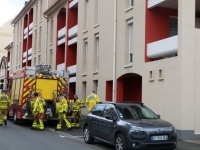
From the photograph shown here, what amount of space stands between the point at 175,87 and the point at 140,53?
3.70m

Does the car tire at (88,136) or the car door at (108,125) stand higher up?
the car door at (108,125)

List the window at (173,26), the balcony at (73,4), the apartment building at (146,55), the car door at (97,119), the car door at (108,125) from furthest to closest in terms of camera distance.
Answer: the balcony at (73,4) → the window at (173,26) → the apartment building at (146,55) → the car door at (97,119) → the car door at (108,125)

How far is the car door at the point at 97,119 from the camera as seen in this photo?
12.0 metres

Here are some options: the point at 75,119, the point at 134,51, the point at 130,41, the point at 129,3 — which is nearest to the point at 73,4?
the point at 129,3

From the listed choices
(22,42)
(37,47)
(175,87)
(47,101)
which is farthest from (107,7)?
(22,42)

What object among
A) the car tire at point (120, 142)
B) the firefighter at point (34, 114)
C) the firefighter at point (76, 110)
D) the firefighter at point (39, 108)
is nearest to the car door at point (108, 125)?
the car tire at point (120, 142)

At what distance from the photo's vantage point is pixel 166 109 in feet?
48.7

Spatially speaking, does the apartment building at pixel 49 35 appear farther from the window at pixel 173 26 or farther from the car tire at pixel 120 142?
the car tire at pixel 120 142

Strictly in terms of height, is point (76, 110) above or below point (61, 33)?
below

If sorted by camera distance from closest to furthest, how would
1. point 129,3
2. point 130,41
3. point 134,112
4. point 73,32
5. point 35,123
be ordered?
point 134,112 < point 35,123 < point 130,41 < point 129,3 < point 73,32

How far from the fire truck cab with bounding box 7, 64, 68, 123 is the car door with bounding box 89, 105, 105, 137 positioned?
19.3ft

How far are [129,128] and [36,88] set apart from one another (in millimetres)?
9588

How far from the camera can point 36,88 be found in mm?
18734

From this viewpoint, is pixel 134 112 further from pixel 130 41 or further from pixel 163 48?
pixel 130 41
